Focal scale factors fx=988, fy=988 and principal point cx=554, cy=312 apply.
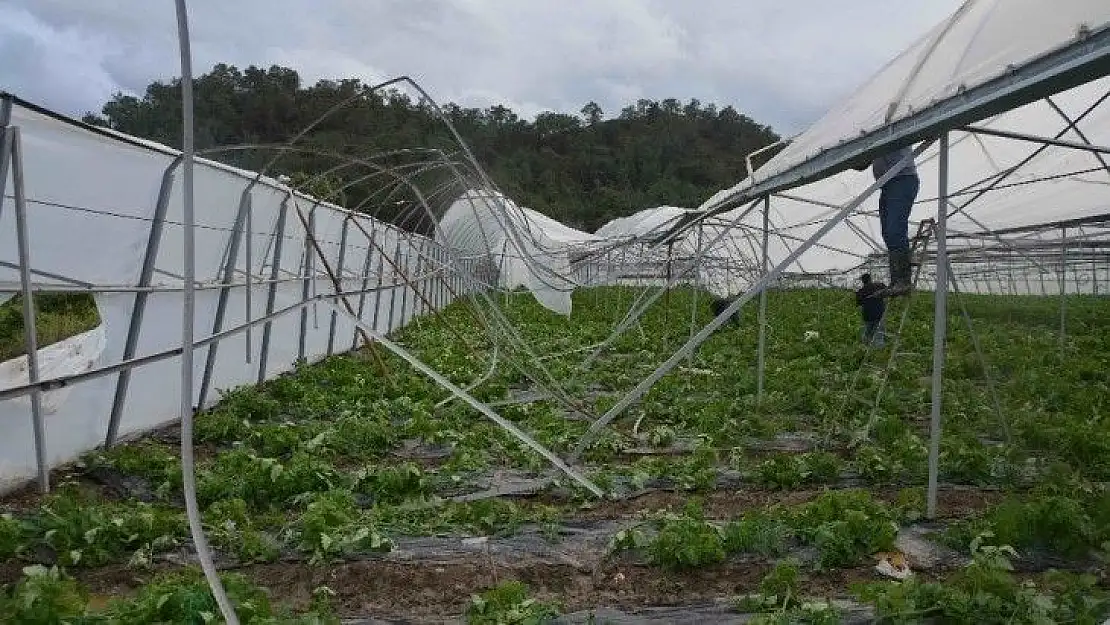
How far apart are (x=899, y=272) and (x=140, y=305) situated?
682cm

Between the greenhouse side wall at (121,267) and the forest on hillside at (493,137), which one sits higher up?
the forest on hillside at (493,137)

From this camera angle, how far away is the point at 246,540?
577 cm

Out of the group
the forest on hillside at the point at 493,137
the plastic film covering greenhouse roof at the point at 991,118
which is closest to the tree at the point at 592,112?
the forest on hillside at the point at 493,137

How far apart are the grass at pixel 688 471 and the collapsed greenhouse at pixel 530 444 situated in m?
0.03

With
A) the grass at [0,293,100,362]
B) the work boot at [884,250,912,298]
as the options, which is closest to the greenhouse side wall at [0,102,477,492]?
the grass at [0,293,100,362]

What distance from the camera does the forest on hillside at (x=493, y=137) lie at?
1061 centimetres

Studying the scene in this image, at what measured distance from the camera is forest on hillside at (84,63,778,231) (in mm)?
10609

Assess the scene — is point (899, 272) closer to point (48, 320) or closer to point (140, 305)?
point (140, 305)

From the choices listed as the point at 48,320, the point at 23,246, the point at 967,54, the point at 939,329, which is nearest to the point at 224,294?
the point at 23,246

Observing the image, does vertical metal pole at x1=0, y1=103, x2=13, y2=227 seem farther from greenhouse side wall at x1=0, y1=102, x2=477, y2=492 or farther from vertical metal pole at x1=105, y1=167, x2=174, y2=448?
vertical metal pole at x1=105, y1=167, x2=174, y2=448

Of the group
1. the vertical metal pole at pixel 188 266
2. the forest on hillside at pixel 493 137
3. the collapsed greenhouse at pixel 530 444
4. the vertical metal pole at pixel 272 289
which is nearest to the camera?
the vertical metal pole at pixel 188 266

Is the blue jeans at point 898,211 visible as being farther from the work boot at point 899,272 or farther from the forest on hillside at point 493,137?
the forest on hillside at point 493,137

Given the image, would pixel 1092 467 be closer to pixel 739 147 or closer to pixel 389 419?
pixel 389 419

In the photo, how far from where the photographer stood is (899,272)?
8734 millimetres
